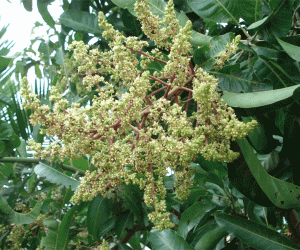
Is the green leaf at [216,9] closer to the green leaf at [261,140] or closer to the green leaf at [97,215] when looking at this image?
the green leaf at [261,140]

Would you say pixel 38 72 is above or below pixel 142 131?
below

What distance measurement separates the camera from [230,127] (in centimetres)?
86

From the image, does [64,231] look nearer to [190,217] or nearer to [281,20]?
[190,217]

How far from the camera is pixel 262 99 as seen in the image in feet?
3.15

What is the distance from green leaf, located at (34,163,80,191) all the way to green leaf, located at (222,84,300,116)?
843 mm

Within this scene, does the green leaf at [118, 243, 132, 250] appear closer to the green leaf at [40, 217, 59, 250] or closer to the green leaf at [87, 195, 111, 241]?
the green leaf at [87, 195, 111, 241]

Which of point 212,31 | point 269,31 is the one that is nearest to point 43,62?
point 212,31

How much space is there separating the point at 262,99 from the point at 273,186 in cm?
31

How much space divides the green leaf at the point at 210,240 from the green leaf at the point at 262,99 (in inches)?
24.7

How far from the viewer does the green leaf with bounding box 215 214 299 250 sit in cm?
117

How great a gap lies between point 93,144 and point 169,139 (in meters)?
0.26

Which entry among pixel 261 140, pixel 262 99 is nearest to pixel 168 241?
pixel 261 140

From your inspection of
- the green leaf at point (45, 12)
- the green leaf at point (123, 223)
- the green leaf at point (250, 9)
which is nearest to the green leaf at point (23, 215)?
the green leaf at point (123, 223)

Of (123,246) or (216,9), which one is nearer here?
(216,9)
